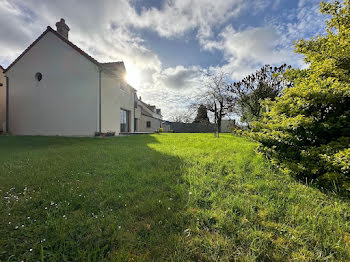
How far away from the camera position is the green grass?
1.18 meters

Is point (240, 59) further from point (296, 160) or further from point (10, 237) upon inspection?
point (10, 237)

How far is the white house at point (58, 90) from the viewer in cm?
971

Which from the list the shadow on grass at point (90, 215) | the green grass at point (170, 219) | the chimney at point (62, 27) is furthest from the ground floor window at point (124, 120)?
the green grass at point (170, 219)

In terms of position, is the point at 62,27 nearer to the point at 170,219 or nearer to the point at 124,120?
the point at 124,120

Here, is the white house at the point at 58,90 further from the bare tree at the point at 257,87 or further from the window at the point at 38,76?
the bare tree at the point at 257,87

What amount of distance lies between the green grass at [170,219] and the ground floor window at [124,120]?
11.0 meters

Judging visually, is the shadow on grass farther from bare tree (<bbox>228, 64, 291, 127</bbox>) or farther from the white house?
bare tree (<bbox>228, 64, 291, 127</bbox>)

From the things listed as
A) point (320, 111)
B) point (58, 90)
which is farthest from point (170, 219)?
point (58, 90)

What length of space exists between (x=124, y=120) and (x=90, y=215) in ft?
42.9

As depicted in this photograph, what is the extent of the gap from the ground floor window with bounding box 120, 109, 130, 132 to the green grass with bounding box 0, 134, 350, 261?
11021mm

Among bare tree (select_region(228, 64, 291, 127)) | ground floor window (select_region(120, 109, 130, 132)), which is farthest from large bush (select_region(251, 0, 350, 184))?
bare tree (select_region(228, 64, 291, 127))

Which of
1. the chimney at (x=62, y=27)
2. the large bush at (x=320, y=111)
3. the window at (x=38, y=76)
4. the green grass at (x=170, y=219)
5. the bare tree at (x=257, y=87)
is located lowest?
the green grass at (x=170, y=219)

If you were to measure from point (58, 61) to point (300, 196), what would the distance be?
13745 millimetres

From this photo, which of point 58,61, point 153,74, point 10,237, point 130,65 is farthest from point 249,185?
point 130,65
